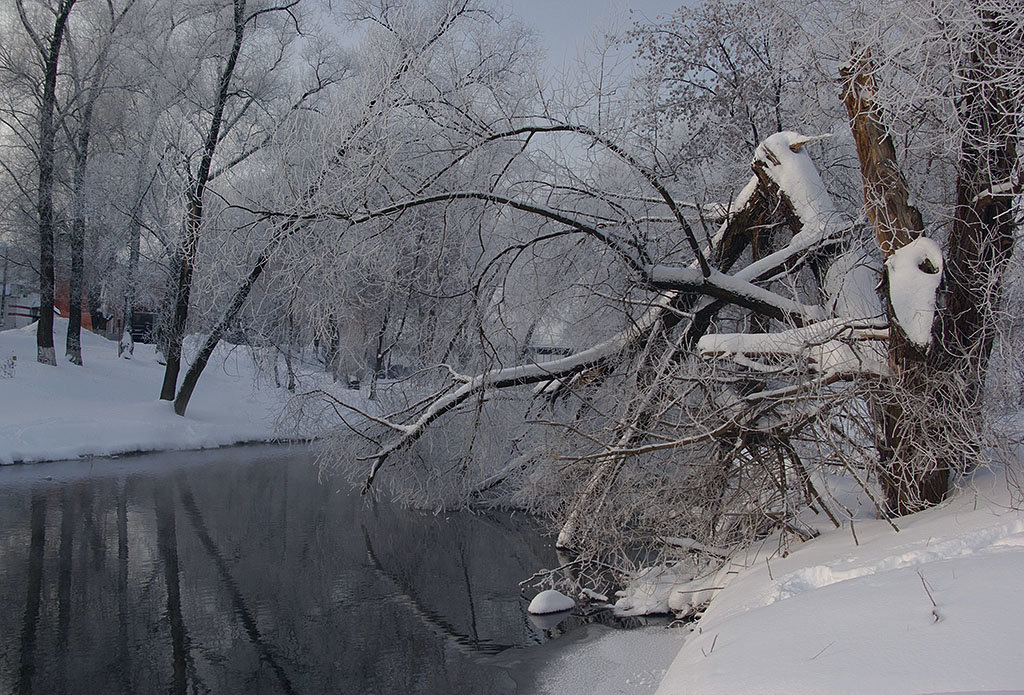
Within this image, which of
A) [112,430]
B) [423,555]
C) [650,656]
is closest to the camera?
[650,656]

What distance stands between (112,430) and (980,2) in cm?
1701

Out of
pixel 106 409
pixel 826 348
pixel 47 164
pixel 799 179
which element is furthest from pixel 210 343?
pixel 826 348

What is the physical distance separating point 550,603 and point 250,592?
2.83 m

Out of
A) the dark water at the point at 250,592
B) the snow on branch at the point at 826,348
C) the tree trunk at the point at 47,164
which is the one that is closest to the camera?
the snow on branch at the point at 826,348

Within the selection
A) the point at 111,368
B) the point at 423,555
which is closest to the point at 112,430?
the point at 111,368

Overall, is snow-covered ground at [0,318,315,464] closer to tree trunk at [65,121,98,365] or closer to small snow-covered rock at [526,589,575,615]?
tree trunk at [65,121,98,365]

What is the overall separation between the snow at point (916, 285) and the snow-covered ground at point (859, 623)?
3.44ft

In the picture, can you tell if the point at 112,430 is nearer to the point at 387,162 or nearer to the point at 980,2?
the point at 387,162

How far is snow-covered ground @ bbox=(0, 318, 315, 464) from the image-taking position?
53.2 ft

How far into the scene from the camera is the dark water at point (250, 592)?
591 centimetres

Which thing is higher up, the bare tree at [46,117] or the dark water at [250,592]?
the bare tree at [46,117]

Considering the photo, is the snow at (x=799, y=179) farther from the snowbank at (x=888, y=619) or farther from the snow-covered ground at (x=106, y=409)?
the snow-covered ground at (x=106, y=409)

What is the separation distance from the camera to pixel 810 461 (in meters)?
6.14

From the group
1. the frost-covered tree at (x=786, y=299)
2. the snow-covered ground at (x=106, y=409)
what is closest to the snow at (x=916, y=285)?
the frost-covered tree at (x=786, y=299)
